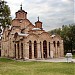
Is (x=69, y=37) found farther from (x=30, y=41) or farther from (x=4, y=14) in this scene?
(x=4, y=14)

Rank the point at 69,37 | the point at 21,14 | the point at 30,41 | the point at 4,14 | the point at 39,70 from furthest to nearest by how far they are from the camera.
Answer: the point at 69,37 → the point at 21,14 → the point at 30,41 → the point at 4,14 → the point at 39,70

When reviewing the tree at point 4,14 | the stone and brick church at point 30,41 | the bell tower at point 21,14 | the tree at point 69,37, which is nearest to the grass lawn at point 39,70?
the tree at point 4,14

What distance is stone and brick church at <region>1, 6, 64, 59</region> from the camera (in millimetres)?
42188

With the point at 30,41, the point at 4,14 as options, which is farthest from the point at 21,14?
the point at 4,14

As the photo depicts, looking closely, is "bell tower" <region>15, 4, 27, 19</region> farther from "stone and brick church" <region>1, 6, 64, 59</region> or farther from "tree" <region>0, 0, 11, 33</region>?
"tree" <region>0, 0, 11, 33</region>

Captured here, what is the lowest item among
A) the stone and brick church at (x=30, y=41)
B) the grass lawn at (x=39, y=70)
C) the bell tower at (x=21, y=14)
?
the grass lawn at (x=39, y=70)

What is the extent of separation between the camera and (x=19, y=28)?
50.5 metres

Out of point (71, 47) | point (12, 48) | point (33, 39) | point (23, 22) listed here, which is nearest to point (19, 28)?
point (23, 22)

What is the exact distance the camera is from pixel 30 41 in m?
42.5

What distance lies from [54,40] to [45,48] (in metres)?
3.71

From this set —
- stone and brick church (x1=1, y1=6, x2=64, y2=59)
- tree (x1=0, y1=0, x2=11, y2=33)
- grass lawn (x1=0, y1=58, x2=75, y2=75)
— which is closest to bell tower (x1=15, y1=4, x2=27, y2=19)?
stone and brick church (x1=1, y1=6, x2=64, y2=59)

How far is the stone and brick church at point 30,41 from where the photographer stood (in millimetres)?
42188

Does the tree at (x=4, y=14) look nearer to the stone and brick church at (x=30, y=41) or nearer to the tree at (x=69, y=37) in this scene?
the stone and brick church at (x=30, y=41)

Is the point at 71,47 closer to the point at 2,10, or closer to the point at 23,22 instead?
the point at 23,22
